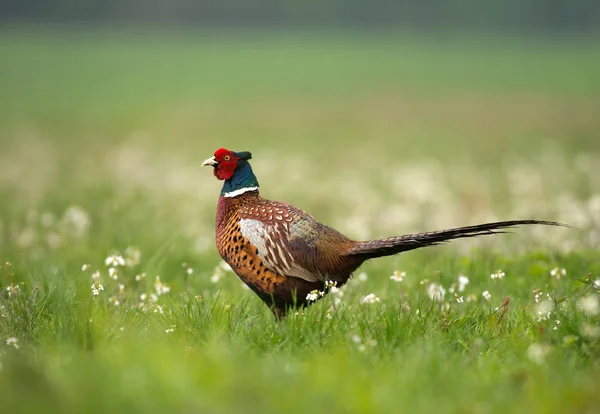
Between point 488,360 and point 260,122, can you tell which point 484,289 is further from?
point 260,122

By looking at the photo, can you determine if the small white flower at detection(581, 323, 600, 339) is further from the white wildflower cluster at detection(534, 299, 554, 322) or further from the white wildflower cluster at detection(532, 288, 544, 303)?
the white wildflower cluster at detection(532, 288, 544, 303)

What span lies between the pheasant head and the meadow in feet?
2.25

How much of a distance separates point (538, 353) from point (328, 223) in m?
5.22

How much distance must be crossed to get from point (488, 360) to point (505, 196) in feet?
25.0

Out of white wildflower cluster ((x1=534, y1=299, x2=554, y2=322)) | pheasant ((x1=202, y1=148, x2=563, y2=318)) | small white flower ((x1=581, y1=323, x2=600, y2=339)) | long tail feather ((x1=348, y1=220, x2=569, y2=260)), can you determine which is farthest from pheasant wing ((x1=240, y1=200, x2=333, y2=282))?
small white flower ((x1=581, y1=323, x2=600, y2=339))

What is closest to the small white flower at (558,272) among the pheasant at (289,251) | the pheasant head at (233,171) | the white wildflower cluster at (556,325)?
the pheasant at (289,251)

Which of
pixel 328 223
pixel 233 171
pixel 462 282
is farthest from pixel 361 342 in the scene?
pixel 328 223

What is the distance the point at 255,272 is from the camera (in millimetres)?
4473

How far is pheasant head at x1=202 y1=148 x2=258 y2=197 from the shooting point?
190 inches

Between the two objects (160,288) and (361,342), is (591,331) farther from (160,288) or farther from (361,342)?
(160,288)

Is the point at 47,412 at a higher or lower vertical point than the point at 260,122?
lower

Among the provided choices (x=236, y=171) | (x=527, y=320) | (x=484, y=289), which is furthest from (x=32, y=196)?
(x=527, y=320)

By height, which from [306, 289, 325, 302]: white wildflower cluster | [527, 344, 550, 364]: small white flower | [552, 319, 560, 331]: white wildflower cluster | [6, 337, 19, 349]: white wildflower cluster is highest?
[6, 337, 19, 349]: white wildflower cluster

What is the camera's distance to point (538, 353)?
3482 millimetres
